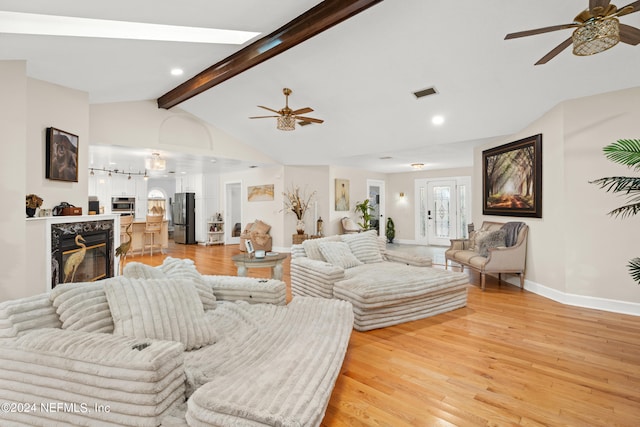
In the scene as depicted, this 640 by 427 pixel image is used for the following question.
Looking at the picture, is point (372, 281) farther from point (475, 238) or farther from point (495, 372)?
point (475, 238)

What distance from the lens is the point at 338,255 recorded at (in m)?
3.73

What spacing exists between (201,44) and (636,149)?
4221 mm

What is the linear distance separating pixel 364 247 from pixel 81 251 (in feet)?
11.4

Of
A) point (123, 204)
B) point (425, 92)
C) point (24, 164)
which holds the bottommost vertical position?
point (123, 204)

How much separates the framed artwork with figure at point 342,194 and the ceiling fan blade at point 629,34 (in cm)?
677

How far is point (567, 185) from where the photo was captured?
3840mm

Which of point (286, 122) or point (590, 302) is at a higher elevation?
point (286, 122)

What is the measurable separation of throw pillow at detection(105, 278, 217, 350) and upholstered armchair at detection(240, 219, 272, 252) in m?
6.18

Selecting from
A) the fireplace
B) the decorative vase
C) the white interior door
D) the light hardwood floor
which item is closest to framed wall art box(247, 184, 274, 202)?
the white interior door

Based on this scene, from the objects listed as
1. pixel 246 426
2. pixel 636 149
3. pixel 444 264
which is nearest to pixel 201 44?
pixel 246 426

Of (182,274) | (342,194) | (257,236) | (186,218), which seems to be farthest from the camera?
(186,218)

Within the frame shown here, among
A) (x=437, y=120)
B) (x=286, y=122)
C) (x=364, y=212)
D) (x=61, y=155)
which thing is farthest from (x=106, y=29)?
(x=364, y=212)

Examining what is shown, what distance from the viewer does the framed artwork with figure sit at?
8.84 metres

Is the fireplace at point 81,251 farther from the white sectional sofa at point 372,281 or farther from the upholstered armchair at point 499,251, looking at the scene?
the upholstered armchair at point 499,251
